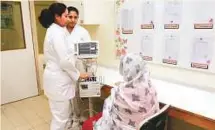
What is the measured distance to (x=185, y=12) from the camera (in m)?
1.72

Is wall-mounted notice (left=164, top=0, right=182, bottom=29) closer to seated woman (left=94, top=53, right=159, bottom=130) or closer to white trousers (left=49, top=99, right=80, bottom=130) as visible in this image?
seated woman (left=94, top=53, right=159, bottom=130)

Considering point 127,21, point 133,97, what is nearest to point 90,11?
point 127,21

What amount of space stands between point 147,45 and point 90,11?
0.98 m

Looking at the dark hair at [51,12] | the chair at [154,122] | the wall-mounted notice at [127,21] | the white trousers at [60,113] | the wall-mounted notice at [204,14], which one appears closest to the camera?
the chair at [154,122]

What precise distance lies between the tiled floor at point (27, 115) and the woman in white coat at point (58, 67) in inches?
22.4

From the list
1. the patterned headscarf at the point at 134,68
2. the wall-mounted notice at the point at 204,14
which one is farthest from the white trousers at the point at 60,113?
the wall-mounted notice at the point at 204,14

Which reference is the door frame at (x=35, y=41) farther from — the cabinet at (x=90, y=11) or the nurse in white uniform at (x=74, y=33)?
the nurse in white uniform at (x=74, y=33)

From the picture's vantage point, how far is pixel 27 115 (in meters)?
2.76

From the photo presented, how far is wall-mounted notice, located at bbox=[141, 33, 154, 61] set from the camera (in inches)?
80.4

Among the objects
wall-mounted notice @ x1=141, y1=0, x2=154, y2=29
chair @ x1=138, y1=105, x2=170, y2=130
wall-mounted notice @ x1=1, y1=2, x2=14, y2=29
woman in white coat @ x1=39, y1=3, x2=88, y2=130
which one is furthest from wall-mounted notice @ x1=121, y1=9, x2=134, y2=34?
wall-mounted notice @ x1=1, y1=2, x2=14, y2=29

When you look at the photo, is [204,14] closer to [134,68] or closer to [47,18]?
[134,68]

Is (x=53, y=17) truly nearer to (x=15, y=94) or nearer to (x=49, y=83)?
(x=49, y=83)

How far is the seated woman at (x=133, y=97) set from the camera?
1.30m

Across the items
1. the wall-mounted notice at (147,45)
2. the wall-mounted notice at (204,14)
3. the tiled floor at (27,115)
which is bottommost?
the tiled floor at (27,115)
